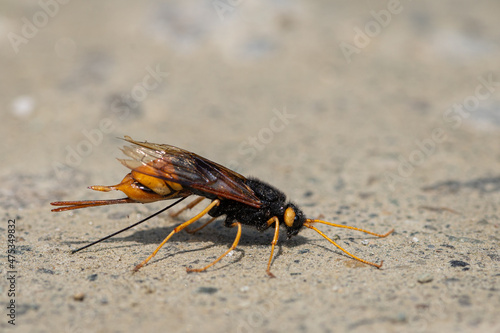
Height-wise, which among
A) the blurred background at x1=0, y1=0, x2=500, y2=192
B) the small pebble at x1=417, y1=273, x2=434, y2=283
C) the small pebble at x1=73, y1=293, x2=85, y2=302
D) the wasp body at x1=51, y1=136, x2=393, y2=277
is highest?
the blurred background at x1=0, y1=0, x2=500, y2=192

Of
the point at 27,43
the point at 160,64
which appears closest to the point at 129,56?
the point at 160,64

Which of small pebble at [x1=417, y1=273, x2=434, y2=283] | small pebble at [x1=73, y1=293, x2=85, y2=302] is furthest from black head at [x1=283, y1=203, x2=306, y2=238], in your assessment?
small pebble at [x1=73, y1=293, x2=85, y2=302]

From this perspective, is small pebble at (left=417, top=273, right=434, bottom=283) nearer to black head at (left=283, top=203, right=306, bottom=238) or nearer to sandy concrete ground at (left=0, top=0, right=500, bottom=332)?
sandy concrete ground at (left=0, top=0, right=500, bottom=332)

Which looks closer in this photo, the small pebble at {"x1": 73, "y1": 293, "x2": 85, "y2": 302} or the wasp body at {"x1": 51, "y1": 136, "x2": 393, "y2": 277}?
the small pebble at {"x1": 73, "y1": 293, "x2": 85, "y2": 302}

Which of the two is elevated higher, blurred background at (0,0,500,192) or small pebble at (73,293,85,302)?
blurred background at (0,0,500,192)

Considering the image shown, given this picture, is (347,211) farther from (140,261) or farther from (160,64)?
(160,64)

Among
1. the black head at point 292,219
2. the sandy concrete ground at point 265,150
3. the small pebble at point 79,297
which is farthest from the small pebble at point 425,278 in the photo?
the small pebble at point 79,297
